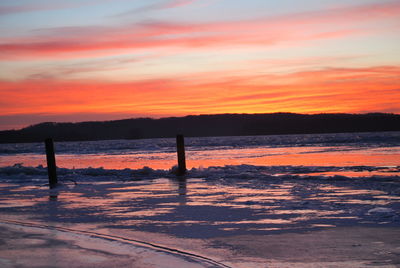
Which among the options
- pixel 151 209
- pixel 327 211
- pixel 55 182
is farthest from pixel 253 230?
pixel 55 182

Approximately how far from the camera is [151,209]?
34.0 ft

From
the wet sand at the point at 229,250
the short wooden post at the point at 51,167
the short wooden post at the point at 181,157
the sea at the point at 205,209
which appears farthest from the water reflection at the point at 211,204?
the short wooden post at the point at 181,157

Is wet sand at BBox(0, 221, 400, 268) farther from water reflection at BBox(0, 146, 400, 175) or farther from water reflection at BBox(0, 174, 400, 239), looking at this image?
water reflection at BBox(0, 146, 400, 175)

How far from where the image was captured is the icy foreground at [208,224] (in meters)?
5.95

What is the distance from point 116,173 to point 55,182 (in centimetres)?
397

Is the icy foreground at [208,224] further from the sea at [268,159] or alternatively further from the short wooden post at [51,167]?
the sea at [268,159]

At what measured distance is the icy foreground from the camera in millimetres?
5949

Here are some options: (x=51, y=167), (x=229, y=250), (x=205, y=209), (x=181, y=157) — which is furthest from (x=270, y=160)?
(x=229, y=250)

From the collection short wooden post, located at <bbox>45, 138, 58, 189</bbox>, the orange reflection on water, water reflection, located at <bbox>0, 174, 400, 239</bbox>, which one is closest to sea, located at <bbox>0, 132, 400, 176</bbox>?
the orange reflection on water

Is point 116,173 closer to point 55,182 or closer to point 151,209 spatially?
point 55,182

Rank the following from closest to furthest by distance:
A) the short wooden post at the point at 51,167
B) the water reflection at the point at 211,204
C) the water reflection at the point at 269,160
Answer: the water reflection at the point at 211,204 < the short wooden post at the point at 51,167 < the water reflection at the point at 269,160

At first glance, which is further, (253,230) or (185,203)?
(185,203)

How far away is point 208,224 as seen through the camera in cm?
841

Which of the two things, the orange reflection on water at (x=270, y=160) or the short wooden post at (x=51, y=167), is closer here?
the short wooden post at (x=51, y=167)
